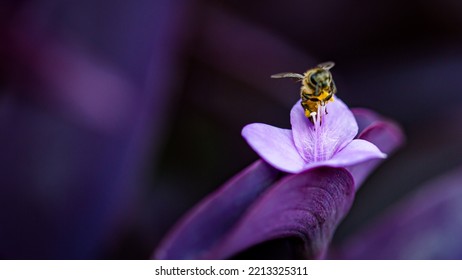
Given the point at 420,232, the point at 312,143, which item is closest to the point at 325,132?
the point at 312,143

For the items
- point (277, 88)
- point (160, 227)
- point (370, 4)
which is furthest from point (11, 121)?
point (370, 4)

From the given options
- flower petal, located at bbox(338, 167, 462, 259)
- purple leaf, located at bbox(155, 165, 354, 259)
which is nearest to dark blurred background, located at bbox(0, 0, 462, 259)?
flower petal, located at bbox(338, 167, 462, 259)

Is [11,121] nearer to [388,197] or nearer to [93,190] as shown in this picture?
[93,190]

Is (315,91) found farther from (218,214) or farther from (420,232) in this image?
(420,232)

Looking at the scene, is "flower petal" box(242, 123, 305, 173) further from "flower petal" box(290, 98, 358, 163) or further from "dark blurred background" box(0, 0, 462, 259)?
"dark blurred background" box(0, 0, 462, 259)

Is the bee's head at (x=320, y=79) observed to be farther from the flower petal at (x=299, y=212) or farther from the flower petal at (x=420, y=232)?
the flower petal at (x=420, y=232)

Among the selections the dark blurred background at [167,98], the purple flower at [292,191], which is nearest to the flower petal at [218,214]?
the purple flower at [292,191]

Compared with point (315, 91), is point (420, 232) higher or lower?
lower
